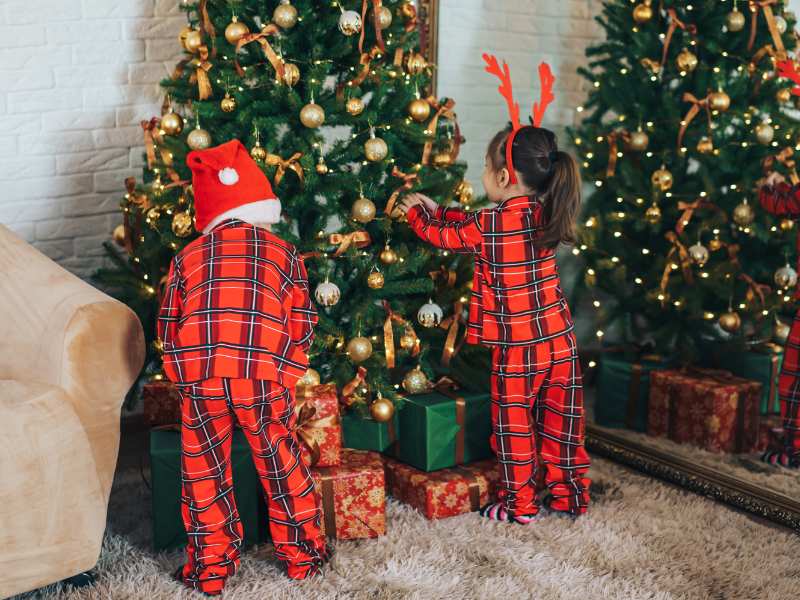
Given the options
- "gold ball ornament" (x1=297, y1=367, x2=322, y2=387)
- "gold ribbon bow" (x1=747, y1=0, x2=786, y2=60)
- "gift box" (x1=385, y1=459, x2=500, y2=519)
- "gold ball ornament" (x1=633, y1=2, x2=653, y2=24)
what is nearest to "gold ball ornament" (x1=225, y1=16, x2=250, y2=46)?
"gold ball ornament" (x1=297, y1=367, x2=322, y2=387)

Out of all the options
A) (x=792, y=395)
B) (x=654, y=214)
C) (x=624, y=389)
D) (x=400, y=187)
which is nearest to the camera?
(x=400, y=187)

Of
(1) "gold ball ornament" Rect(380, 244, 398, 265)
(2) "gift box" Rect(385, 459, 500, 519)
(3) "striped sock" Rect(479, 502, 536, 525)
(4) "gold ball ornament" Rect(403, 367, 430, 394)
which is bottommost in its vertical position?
(3) "striped sock" Rect(479, 502, 536, 525)

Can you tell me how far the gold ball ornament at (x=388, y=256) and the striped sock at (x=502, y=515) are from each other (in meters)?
0.83

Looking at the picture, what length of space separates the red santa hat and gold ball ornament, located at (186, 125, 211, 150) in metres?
0.29

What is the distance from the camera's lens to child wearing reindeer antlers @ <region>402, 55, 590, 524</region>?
237 centimetres

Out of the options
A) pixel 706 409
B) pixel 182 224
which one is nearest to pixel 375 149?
pixel 182 224

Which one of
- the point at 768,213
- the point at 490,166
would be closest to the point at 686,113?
the point at 768,213

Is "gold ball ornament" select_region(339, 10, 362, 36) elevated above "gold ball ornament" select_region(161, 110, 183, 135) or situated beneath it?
elevated above

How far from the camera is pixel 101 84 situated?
3027 millimetres

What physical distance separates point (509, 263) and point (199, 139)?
97 cm

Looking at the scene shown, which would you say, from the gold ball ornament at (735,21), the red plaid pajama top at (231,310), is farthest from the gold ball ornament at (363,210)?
the gold ball ornament at (735,21)

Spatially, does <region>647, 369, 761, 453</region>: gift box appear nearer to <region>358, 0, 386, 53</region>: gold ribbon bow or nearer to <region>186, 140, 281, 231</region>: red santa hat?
<region>358, 0, 386, 53</region>: gold ribbon bow

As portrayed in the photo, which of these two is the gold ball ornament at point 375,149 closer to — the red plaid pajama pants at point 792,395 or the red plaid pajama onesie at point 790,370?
the red plaid pajama onesie at point 790,370

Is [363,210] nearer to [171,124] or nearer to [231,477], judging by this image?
[171,124]
